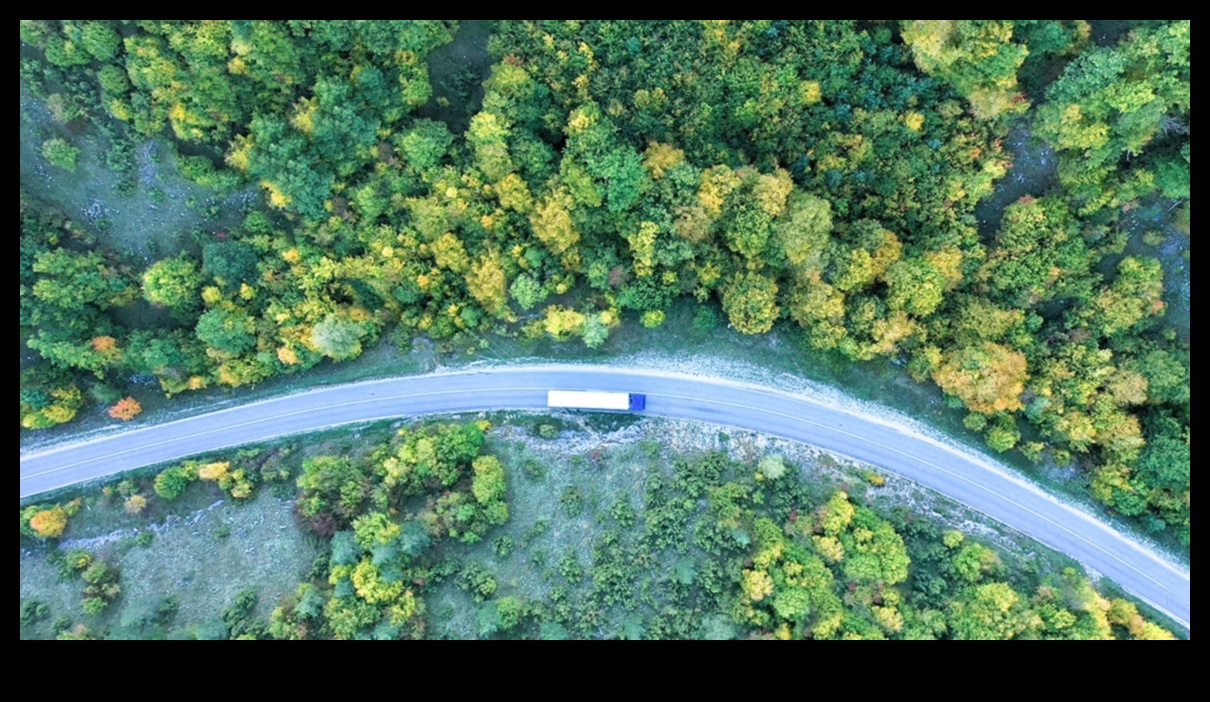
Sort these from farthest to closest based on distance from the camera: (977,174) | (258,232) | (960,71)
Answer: (258,232), (977,174), (960,71)

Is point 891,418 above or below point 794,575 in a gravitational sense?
above

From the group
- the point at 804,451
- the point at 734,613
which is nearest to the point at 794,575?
the point at 734,613

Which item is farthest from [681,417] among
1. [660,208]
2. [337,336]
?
[337,336]

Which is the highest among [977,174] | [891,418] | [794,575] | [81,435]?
[977,174]

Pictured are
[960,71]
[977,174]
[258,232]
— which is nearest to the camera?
[960,71]

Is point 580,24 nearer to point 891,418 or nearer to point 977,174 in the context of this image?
point 977,174

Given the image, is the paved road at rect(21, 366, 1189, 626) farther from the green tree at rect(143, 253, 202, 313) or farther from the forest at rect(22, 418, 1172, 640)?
the green tree at rect(143, 253, 202, 313)

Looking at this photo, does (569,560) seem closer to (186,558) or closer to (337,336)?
(337,336)
